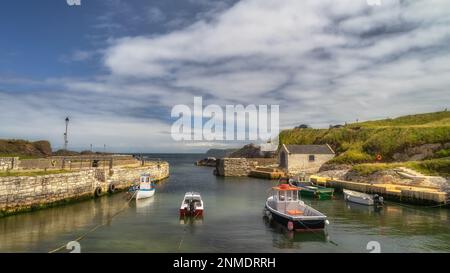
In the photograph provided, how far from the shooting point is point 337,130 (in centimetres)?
10350

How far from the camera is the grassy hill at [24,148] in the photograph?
64688 mm

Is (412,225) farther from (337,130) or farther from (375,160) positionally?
(337,130)

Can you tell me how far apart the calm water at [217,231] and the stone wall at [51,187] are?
132 cm

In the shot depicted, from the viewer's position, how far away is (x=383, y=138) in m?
82.9

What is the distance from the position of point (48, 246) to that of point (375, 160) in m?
73.5

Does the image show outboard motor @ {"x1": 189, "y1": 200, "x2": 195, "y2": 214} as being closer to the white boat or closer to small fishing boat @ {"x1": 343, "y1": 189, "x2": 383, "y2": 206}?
the white boat

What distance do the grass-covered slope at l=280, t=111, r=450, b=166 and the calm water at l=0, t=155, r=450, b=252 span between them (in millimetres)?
41218

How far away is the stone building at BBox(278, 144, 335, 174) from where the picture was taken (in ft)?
275

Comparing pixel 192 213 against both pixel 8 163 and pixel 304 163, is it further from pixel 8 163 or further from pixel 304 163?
pixel 304 163

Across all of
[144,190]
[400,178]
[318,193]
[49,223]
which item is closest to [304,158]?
[400,178]

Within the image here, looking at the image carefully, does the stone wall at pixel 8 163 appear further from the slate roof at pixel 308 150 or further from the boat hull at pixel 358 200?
the slate roof at pixel 308 150

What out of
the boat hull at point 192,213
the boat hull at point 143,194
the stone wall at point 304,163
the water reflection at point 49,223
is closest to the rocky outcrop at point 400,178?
the stone wall at point 304,163

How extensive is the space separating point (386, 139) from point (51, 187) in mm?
73834
